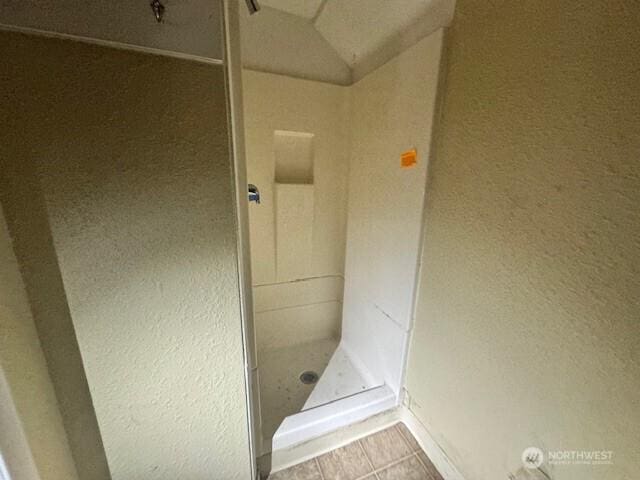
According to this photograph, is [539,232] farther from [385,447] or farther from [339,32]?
[339,32]

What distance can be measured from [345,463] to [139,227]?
1217 mm

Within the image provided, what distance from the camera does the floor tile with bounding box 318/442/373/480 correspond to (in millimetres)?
1014

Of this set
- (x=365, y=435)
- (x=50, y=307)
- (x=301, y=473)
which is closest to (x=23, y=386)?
(x=50, y=307)

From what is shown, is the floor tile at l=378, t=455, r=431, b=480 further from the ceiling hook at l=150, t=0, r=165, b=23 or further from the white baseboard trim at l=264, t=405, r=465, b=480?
the ceiling hook at l=150, t=0, r=165, b=23

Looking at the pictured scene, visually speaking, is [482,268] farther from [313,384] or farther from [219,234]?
[313,384]

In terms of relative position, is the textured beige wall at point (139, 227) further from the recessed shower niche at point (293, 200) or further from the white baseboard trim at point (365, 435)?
the recessed shower niche at point (293, 200)

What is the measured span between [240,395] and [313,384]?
0.83 m

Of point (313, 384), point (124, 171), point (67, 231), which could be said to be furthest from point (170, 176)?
point (313, 384)

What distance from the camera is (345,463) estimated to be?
3.46 feet

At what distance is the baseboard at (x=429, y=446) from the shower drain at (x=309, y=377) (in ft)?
1.70

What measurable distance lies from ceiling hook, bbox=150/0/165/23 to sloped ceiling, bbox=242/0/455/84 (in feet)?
2.85

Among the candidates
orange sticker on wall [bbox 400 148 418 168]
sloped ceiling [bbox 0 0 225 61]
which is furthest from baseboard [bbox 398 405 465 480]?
sloped ceiling [bbox 0 0 225 61]

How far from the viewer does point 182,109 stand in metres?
0.54

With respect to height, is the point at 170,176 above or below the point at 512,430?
above
